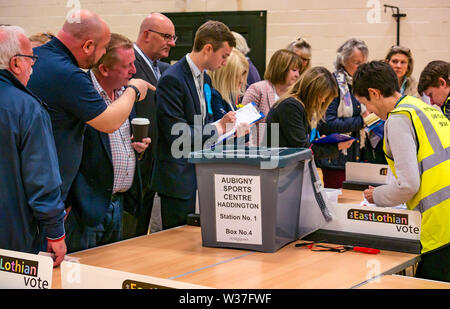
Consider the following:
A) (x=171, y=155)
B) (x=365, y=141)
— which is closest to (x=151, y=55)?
(x=171, y=155)

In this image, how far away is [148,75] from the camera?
3.28 metres

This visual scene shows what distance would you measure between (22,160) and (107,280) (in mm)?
604

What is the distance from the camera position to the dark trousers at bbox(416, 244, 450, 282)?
2100mm

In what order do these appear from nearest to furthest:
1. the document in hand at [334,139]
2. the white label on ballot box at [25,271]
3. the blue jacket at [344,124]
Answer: the white label on ballot box at [25,271], the document in hand at [334,139], the blue jacket at [344,124]

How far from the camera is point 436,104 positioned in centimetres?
379

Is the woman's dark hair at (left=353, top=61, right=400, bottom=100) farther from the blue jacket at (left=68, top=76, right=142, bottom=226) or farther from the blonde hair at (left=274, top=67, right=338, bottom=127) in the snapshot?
the blue jacket at (left=68, top=76, right=142, bottom=226)

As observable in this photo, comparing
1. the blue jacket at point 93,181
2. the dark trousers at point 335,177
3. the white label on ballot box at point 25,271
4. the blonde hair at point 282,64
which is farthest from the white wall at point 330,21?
the white label on ballot box at point 25,271

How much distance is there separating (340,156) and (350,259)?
1.78 meters

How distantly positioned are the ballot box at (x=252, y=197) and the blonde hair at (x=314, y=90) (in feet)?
2.72

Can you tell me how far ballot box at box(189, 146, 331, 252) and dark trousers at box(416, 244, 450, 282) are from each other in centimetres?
43

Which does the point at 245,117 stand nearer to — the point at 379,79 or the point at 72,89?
the point at 379,79

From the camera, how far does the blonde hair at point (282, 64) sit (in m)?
3.83

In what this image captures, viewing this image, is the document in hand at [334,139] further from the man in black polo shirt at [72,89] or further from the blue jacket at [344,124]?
the man in black polo shirt at [72,89]
